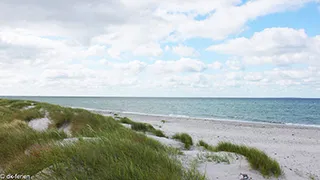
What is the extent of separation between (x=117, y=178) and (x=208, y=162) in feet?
9.50

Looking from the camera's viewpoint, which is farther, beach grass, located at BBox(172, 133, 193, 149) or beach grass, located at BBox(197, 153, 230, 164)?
beach grass, located at BBox(172, 133, 193, 149)

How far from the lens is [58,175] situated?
143 inches

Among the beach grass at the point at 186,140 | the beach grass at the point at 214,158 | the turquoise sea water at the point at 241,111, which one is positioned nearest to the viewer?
the beach grass at the point at 214,158

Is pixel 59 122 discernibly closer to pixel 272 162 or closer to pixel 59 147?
pixel 59 147

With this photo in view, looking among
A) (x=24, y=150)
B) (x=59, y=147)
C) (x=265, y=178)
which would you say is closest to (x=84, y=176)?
(x=59, y=147)

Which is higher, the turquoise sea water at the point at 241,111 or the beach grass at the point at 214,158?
the beach grass at the point at 214,158

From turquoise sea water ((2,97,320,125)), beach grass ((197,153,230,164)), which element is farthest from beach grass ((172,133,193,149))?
turquoise sea water ((2,97,320,125))

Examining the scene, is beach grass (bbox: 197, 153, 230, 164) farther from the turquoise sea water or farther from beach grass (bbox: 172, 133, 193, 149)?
the turquoise sea water

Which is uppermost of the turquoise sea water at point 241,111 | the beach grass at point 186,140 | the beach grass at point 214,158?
the beach grass at point 214,158

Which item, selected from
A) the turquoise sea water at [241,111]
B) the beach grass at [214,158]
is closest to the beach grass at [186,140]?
the beach grass at [214,158]

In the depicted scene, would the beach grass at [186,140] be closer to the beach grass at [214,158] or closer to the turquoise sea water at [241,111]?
the beach grass at [214,158]

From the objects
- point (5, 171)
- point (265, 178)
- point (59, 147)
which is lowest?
point (265, 178)

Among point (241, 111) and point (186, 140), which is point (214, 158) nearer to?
point (186, 140)

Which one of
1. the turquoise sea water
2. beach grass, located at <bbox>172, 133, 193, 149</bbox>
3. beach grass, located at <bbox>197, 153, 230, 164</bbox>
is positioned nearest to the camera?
beach grass, located at <bbox>197, 153, 230, 164</bbox>
